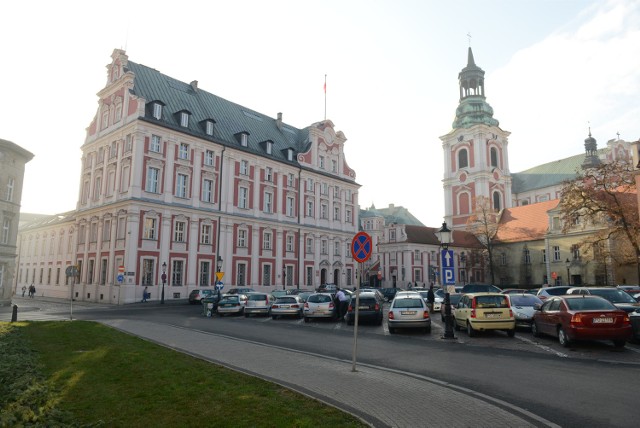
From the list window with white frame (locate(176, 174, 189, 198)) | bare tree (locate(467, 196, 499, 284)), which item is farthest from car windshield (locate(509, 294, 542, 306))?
bare tree (locate(467, 196, 499, 284))

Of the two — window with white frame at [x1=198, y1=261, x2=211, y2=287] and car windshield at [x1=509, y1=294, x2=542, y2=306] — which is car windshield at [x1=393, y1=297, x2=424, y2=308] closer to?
car windshield at [x1=509, y1=294, x2=542, y2=306]

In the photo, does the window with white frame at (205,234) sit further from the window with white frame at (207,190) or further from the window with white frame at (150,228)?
the window with white frame at (150,228)

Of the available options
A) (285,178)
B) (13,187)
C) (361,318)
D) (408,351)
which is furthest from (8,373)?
(285,178)

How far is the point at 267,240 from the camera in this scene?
5344 cm

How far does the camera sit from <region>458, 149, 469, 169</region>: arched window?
80.9 meters

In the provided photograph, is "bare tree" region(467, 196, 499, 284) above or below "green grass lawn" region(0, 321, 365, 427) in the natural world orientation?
above

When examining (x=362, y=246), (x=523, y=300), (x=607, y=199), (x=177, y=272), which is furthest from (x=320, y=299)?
(x=607, y=199)

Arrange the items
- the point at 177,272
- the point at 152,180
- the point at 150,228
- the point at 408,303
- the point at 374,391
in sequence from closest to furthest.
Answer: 1. the point at 374,391
2. the point at 408,303
3. the point at 150,228
4. the point at 152,180
5. the point at 177,272

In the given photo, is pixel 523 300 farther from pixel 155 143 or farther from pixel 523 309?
pixel 155 143

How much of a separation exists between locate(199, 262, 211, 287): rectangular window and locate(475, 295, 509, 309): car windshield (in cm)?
3416

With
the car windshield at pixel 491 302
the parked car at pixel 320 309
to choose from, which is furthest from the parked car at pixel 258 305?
the car windshield at pixel 491 302

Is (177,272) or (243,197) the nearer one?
(177,272)

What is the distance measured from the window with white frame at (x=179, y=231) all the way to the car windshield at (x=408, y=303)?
30.6 metres

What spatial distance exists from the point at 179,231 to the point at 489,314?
114 ft
